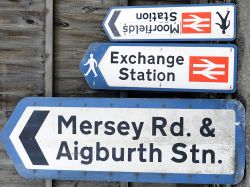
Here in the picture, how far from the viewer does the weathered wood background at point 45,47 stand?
6.80 feet

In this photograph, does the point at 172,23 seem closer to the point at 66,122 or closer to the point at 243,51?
the point at 243,51

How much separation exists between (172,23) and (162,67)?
27cm

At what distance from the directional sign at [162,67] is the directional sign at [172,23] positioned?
68mm

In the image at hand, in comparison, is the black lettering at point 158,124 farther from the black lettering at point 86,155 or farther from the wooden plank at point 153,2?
the wooden plank at point 153,2

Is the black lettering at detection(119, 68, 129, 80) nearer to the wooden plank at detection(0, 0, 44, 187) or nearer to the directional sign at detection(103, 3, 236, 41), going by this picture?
the directional sign at detection(103, 3, 236, 41)

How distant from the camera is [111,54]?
185cm

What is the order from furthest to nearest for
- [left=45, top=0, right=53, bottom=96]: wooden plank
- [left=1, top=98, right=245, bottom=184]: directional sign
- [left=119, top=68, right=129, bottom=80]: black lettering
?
[left=45, top=0, right=53, bottom=96]: wooden plank < [left=119, top=68, right=129, bottom=80]: black lettering < [left=1, top=98, right=245, bottom=184]: directional sign

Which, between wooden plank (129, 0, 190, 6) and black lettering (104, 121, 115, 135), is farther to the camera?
wooden plank (129, 0, 190, 6)

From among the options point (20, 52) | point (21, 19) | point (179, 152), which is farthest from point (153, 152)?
point (21, 19)

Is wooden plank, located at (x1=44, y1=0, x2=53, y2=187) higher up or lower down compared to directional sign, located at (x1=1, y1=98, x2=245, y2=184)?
higher up

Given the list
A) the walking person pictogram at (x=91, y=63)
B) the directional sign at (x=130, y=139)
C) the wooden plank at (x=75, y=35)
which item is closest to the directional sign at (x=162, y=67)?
the walking person pictogram at (x=91, y=63)

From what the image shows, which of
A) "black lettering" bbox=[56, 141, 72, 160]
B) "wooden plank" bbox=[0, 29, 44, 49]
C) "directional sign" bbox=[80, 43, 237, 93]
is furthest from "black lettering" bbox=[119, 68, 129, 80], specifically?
"wooden plank" bbox=[0, 29, 44, 49]

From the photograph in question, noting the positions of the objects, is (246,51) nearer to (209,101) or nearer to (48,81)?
(209,101)

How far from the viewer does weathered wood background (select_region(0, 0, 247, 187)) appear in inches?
81.6
